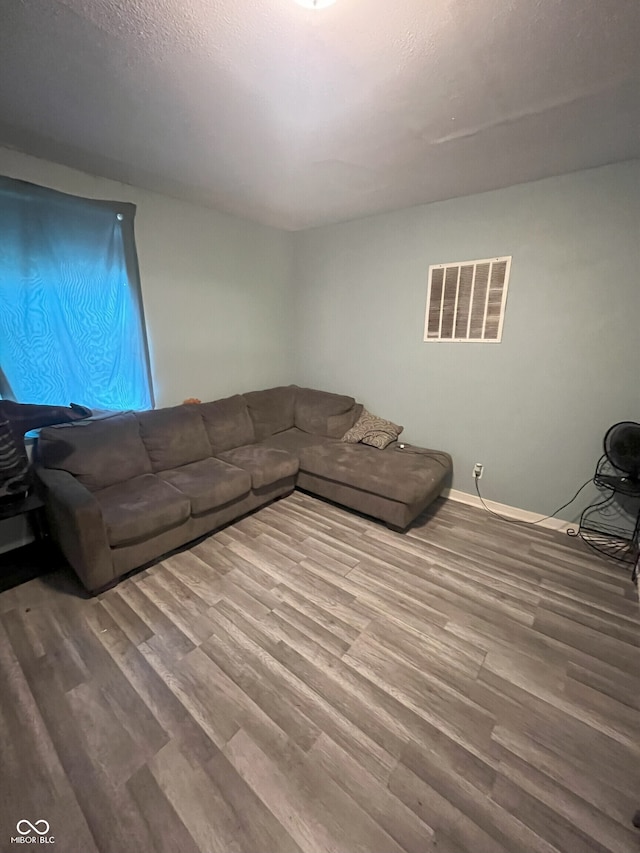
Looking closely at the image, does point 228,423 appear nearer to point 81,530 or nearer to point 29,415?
point 29,415

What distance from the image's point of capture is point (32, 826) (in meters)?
1.00

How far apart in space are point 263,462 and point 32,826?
1979mm

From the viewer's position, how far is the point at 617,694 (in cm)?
140

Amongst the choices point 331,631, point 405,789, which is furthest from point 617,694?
point 331,631

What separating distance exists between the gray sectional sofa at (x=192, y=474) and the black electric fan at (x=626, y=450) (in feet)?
3.56

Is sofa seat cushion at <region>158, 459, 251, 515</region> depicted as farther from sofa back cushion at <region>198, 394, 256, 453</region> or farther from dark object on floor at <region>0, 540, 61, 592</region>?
dark object on floor at <region>0, 540, 61, 592</region>

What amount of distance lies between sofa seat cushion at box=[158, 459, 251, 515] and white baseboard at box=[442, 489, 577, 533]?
1825mm

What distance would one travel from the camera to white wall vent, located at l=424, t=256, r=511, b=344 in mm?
2516

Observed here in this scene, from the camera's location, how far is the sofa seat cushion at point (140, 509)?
74.0 inches

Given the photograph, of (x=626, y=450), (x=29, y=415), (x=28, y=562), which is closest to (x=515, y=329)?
(x=626, y=450)

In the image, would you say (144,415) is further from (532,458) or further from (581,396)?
(581,396)

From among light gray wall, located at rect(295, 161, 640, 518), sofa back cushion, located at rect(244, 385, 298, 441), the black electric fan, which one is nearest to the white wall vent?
light gray wall, located at rect(295, 161, 640, 518)

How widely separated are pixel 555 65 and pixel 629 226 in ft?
4.22

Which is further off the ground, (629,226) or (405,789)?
(629,226)
